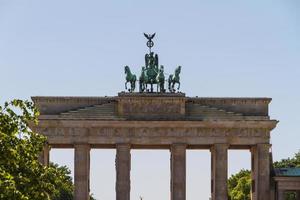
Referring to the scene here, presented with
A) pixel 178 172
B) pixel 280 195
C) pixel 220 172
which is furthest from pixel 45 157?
pixel 280 195

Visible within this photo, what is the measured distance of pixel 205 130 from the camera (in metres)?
100

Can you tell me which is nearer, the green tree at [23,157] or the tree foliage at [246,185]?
the green tree at [23,157]

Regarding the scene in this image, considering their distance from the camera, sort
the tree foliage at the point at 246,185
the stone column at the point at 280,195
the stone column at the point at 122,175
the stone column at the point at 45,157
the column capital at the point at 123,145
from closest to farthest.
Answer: the stone column at the point at 45,157
the stone column at the point at 122,175
the column capital at the point at 123,145
the stone column at the point at 280,195
the tree foliage at the point at 246,185

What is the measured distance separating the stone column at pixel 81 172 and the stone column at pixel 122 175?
10.7 feet

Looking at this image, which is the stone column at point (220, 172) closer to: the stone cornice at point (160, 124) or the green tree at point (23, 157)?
the stone cornice at point (160, 124)

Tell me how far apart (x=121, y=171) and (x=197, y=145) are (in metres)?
8.79

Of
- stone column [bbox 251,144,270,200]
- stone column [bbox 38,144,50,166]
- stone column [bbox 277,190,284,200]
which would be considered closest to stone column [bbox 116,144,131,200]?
stone column [bbox 38,144,50,166]

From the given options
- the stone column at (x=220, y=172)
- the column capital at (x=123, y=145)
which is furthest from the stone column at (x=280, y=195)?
the column capital at (x=123, y=145)

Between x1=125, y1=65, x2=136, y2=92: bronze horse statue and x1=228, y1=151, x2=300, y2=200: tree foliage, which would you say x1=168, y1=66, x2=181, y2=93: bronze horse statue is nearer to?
x1=125, y1=65, x2=136, y2=92: bronze horse statue

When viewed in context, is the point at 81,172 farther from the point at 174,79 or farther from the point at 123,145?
the point at 174,79

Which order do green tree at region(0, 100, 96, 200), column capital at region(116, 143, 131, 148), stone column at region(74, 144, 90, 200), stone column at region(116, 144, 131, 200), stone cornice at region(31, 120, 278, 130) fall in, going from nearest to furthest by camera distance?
Answer: green tree at region(0, 100, 96, 200) < stone column at region(74, 144, 90, 200) < stone cornice at region(31, 120, 278, 130) < stone column at region(116, 144, 131, 200) < column capital at region(116, 143, 131, 148)

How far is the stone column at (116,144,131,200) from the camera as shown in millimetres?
99500

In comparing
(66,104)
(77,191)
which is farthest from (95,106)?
(77,191)

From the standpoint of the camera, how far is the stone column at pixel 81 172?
325 feet
